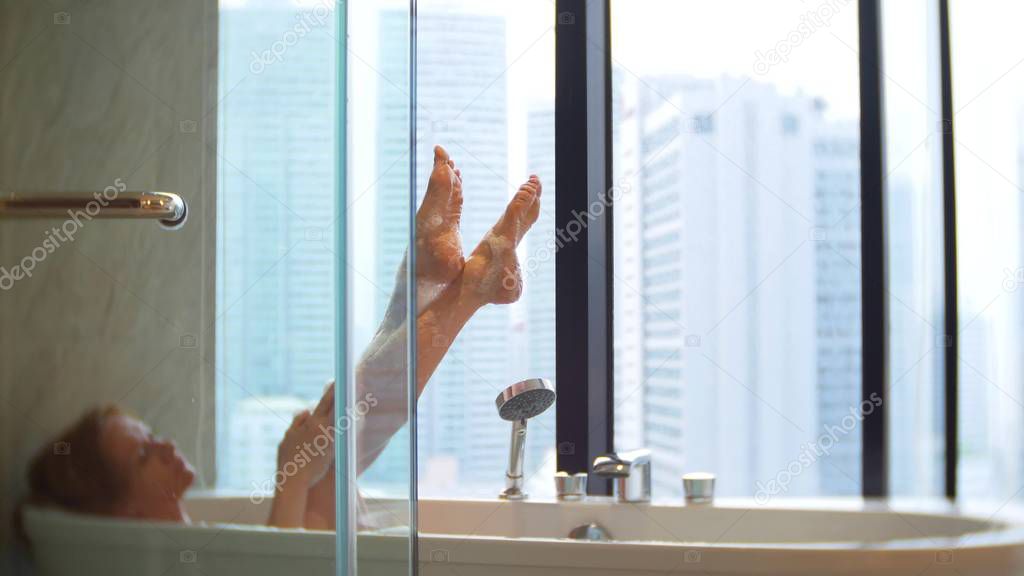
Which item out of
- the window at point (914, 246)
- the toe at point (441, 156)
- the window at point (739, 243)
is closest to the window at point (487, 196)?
the window at point (739, 243)

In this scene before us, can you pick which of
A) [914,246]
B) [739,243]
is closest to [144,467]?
[914,246]

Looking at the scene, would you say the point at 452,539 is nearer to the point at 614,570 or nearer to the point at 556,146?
the point at 614,570

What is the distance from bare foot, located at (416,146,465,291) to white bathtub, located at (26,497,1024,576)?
394 mm

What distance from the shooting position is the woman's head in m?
0.76

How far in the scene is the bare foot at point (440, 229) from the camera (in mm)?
1191

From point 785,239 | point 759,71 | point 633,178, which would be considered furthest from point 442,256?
point 785,239

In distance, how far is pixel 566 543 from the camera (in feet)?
3.87

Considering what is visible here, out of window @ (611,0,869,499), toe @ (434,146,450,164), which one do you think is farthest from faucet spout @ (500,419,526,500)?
toe @ (434,146,450,164)

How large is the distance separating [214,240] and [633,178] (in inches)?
48.0

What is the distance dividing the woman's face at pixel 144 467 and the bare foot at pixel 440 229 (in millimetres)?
487

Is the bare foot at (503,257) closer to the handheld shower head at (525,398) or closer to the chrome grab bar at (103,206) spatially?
the handheld shower head at (525,398)

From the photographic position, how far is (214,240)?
0.77 metres

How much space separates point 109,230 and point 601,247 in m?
1.10

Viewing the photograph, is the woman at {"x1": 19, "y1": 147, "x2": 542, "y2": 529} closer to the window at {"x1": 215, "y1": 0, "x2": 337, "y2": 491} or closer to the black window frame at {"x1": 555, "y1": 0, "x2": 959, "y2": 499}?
the window at {"x1": 215, "y1": 0, "x2": 337, "y2": 491}
